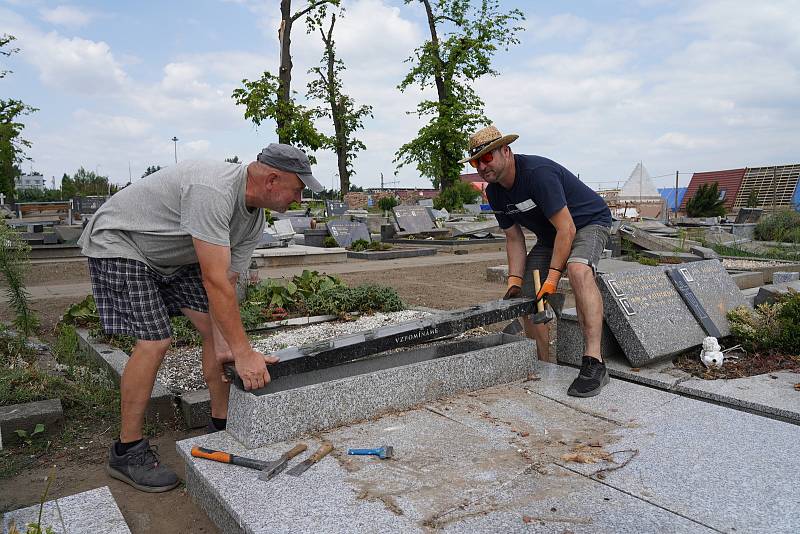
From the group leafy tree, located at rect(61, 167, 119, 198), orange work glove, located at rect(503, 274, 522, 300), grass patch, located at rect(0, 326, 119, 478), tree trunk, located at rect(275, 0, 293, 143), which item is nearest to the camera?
grass patch, located at rect(0, 326, 119, 478)

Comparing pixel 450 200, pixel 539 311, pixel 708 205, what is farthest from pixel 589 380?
pixel 708 205

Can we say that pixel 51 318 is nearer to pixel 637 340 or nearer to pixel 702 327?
pixel 637 340

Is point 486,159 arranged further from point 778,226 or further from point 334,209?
point 334,209

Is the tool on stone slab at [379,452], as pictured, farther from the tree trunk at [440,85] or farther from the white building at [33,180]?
the white building at [33,180]

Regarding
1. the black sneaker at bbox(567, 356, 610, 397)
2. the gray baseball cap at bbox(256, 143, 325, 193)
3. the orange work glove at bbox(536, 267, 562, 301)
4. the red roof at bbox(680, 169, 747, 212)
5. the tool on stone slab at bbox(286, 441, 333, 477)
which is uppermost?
the red roof at bbox(680, 169, 747, 212)

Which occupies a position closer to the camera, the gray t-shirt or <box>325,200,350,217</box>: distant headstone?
the gray t-shirt

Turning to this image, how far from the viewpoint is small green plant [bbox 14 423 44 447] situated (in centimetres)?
331

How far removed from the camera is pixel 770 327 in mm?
4246

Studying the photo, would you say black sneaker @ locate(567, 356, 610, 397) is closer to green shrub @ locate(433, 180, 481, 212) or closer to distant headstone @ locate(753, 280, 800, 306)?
distant headstone @ locate(753, 280, 800, 306)

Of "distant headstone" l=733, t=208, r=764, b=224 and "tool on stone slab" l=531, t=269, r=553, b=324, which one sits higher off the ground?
"distant headstone" l=733, t=208, r=764, b=224

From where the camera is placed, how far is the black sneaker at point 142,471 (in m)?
2.77

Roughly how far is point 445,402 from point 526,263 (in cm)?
136

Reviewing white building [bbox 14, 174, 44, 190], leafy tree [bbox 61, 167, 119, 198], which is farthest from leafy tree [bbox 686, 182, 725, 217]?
white building [bbox 14, 174, 44, 190]

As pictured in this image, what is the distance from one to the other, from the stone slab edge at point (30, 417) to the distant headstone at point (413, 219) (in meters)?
15.0
